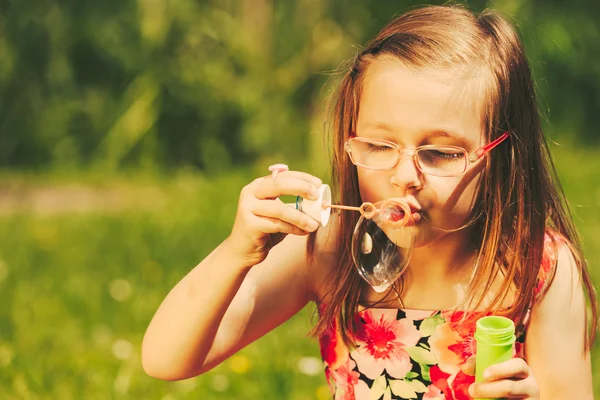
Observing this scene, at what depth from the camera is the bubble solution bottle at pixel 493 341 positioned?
5.12ft

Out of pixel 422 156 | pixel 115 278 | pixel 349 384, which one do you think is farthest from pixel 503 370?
pixel 115 278

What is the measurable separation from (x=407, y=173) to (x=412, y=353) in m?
0.47

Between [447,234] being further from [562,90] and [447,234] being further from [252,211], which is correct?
[562,90]

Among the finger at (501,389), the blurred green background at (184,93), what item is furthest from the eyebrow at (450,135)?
the blurred green background at (184,93)

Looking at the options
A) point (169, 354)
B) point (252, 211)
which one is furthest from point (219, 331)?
Answer: point (252, 211)

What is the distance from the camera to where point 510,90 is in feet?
6.39

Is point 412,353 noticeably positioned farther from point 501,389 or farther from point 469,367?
point 501,389

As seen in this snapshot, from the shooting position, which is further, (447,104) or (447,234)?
(447,234)

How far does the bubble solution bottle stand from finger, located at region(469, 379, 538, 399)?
16 mm

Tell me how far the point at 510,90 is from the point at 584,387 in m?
0.63

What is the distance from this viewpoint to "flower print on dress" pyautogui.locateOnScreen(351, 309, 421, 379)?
207 cm

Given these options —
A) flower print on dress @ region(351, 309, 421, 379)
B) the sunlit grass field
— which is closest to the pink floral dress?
flower print on dress @ region(351, 309, 421, 379)

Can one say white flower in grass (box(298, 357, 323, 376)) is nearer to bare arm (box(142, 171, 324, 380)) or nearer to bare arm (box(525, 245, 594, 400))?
bare arm (box(142, 171, 324, 380))

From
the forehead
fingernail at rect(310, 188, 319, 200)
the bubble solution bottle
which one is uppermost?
the forehead
